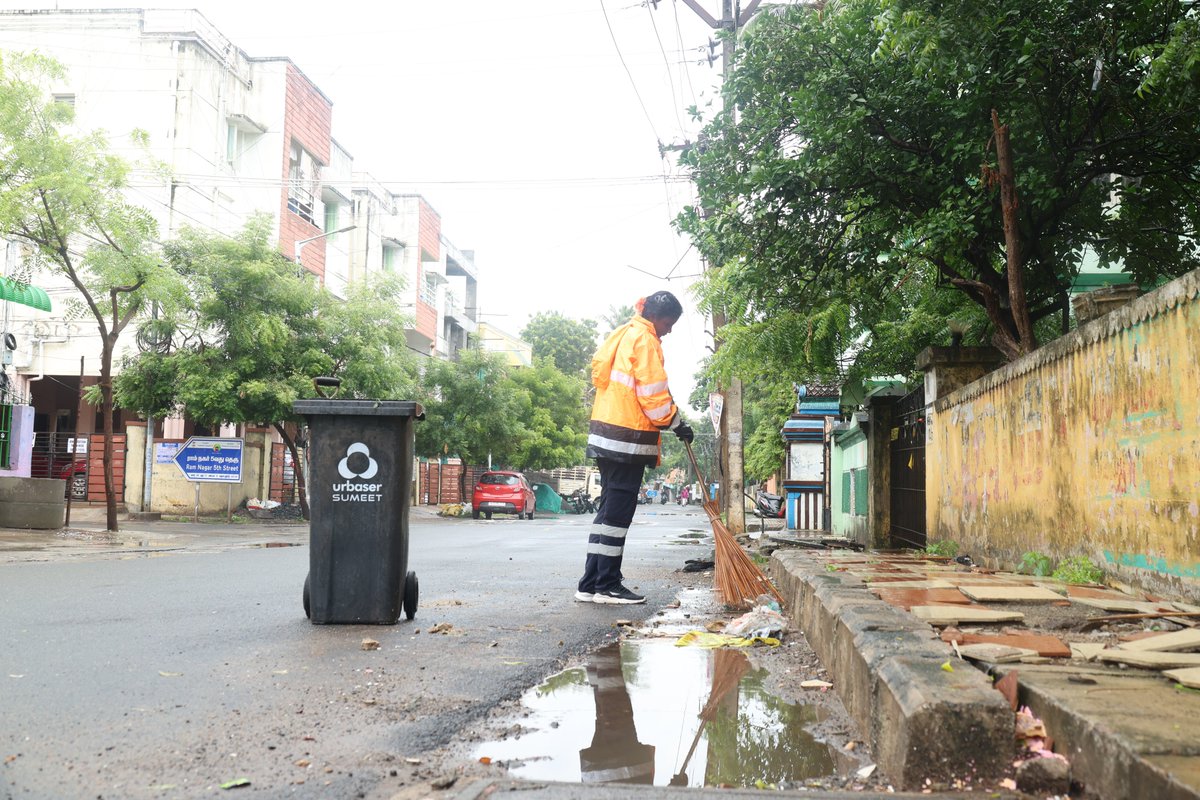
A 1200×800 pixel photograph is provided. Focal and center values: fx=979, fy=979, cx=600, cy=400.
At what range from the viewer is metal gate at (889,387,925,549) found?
10.3m

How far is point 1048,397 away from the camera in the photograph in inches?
243

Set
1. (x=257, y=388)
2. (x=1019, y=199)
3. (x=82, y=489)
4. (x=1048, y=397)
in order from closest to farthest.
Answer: (x=1048, y=397)
(x=1019, y=199)
(x=257, y=388)
(x=82, y=489)

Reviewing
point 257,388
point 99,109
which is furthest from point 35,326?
point 257,388

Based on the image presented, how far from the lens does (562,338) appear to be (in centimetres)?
5856

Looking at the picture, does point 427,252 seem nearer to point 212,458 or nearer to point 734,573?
point 212,458

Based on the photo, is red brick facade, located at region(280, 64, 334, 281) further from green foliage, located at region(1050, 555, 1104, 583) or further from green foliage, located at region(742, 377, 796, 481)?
green foliage, located at region(1050, 555, 1104, 583)

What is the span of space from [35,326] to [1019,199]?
940 inches

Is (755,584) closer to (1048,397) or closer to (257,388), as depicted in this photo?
(1048,397)

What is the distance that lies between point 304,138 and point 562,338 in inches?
1168

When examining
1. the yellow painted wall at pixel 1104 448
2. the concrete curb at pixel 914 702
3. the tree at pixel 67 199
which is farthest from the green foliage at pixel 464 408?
the concrete curb at pixel 914 702

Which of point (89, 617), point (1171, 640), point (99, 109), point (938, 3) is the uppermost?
point (99, 109)

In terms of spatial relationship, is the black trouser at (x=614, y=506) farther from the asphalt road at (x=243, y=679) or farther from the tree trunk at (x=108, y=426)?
the tree trunk at (x=108, y=426)

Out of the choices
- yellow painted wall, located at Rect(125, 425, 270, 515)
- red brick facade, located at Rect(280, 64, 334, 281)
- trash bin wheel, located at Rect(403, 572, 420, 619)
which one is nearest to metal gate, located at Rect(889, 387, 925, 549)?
trash bin wheel, located at Rect(403, 572, 420, 619)

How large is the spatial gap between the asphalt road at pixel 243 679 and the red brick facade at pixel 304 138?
22.6 meters
